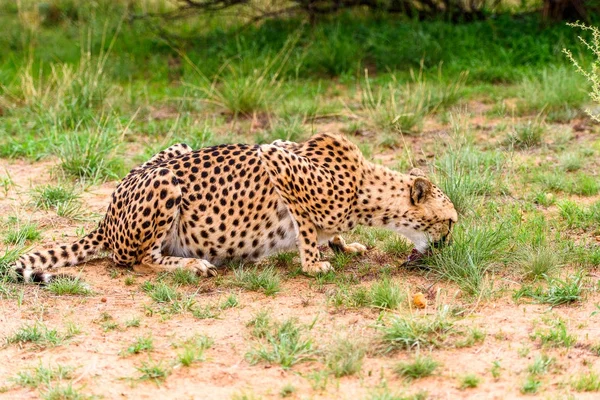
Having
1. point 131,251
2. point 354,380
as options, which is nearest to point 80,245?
point 131,251

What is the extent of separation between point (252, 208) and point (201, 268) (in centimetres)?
43

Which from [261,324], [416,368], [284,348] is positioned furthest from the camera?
[261,324]

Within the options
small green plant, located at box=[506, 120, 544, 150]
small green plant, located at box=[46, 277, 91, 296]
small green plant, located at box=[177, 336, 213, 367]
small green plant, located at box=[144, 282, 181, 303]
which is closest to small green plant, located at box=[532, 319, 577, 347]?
small green plant, located at box=[177, 336, 213, 367]

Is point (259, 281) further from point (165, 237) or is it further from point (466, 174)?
point (466, 174)

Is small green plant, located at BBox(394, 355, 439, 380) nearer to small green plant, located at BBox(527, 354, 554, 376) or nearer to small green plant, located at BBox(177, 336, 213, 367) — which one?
small green plant, located at BBox(527, 354, 554, 376)

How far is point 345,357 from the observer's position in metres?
4.13

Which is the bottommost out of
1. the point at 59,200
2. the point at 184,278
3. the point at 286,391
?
the point at 59,200

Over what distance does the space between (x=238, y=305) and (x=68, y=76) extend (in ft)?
13.1

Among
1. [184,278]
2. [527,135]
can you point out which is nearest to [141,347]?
[184,278]

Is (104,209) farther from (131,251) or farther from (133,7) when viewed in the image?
(133,7)

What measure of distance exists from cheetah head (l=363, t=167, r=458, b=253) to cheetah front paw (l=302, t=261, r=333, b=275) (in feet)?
1.19

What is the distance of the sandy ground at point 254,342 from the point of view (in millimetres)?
3977

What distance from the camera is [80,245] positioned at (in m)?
5.55

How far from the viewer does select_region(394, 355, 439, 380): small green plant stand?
4.03m
